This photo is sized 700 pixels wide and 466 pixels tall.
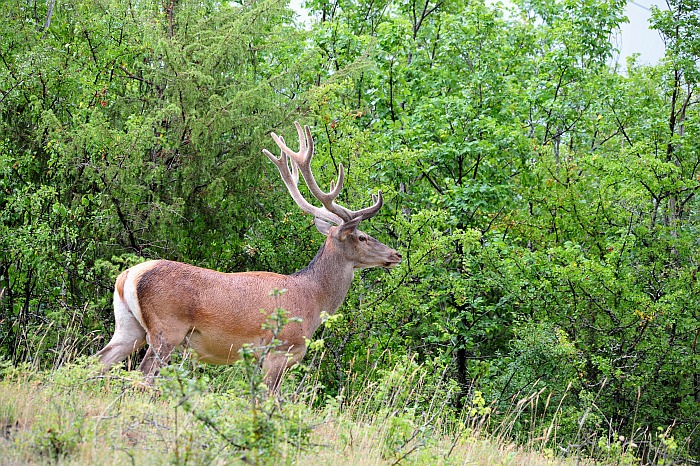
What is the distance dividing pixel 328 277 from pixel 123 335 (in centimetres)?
211

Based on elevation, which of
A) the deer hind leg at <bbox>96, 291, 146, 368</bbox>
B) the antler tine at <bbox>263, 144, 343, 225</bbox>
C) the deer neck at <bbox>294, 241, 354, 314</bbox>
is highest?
the antler tine at <bbox>263, 144, 343, 225</bbox>

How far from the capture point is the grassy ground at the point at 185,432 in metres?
4.40

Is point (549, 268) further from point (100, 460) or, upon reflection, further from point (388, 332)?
point (100, 460)

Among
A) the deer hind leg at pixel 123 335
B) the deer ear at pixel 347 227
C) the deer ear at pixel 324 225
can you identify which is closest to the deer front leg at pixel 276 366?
the deer hind leg at pixel 123 335

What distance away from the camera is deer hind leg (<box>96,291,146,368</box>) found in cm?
746

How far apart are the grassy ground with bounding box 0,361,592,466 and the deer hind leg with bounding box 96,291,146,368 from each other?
1.33 meters

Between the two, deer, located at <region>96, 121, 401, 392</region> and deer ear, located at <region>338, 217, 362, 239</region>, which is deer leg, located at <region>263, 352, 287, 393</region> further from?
deer ear, located at <region>338, 217, 362, 239</region>

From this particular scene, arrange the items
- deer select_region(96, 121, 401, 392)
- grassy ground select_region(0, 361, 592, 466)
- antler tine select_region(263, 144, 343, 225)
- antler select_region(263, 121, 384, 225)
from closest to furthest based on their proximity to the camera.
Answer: grassy ground select_region(0, 361, 592, 466)
deer select_region(96, 121, 401, 392)
antler select_region(263, 121, 384, 225)
antler tine select_region(263, 144, 343, 225)

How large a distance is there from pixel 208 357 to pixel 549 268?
5452 millimetres

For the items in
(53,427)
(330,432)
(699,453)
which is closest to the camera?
(53,427)

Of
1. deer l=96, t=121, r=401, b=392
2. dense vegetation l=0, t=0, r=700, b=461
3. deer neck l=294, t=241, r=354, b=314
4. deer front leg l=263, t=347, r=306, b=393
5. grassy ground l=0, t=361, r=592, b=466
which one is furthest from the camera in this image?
dense vegetation l=0, t=0, r=700, b=461

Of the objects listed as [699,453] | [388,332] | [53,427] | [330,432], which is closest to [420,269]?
[388,332]

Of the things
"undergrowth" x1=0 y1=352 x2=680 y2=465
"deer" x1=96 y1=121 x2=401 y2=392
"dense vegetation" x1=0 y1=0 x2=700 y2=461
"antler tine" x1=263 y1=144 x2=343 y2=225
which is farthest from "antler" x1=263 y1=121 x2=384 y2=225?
"undergrowth" x1=0 y1=352 x2=680 y2=465

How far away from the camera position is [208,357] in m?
7.80
